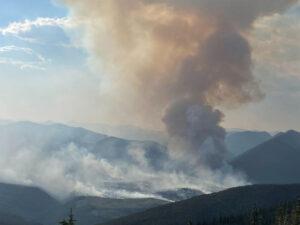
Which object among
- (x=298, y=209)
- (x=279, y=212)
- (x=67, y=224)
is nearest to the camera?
(x=67, y=224)

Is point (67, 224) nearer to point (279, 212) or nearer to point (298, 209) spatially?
point (298, 209)

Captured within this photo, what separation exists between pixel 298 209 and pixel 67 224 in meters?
42.8

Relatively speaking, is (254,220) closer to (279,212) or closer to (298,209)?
(298,209)

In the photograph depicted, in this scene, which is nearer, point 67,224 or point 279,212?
point 67,224

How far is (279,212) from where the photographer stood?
122m

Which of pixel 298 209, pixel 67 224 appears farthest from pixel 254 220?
pixel 67 224

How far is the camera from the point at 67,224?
2489 inches

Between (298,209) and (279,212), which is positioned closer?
(298,209)

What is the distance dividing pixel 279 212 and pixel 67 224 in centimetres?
7553

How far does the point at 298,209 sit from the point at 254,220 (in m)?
8.28

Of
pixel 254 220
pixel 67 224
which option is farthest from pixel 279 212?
pixel 67 224

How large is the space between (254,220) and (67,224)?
37889mm

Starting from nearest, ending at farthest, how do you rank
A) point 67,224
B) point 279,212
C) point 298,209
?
point 67,224 < point 298,209 < point 279,212

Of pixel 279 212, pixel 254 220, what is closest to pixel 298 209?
pixel 254 220
